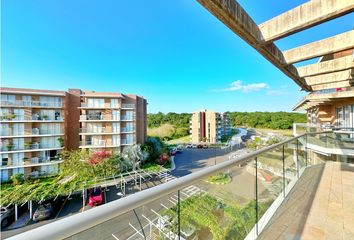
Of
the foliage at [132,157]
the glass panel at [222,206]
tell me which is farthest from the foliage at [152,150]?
the glass panel at [222,206]

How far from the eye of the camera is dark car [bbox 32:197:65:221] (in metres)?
9.50

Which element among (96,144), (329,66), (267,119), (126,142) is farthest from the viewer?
(267,119)

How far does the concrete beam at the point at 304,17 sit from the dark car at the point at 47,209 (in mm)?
13250

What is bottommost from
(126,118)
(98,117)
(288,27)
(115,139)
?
(115,139)

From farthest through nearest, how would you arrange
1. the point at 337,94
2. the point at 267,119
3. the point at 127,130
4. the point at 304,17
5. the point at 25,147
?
the point at 267,119
the point at 127,130
the point at 25,147
the point at 337,94
the point at 304,17

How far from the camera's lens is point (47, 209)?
9.80 meters

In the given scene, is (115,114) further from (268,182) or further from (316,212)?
(316,212)

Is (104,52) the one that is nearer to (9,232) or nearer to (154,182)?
(154,182)

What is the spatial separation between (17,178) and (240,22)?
17787 millimetres

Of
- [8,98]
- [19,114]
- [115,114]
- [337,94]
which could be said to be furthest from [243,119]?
[8,98]

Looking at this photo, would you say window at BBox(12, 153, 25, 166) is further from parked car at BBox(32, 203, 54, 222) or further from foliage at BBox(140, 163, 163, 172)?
foliage at BBox(140, 163, 163, 172)

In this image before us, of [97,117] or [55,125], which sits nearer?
[55,125]

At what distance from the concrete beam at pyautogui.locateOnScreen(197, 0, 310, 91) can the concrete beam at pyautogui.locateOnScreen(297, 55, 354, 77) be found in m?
1.58

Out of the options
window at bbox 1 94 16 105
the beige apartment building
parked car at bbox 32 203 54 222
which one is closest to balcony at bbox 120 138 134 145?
the beige apartment building
